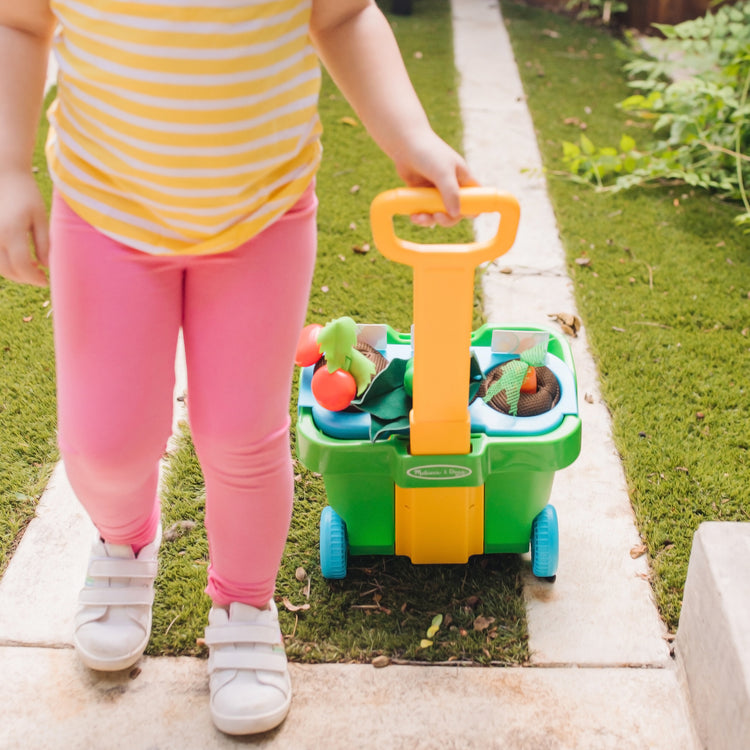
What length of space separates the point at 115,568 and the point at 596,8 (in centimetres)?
483

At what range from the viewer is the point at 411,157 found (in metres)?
1.22

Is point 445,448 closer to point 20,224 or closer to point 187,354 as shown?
point 187,354

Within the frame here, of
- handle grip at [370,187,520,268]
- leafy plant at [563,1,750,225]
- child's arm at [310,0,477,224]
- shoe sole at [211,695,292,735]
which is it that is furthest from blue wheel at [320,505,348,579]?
leafy plant at [563,1,750,225]

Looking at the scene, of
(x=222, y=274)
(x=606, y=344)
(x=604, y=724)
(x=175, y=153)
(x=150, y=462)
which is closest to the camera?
(x=175, y=153)

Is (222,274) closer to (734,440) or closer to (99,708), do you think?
(99,708)

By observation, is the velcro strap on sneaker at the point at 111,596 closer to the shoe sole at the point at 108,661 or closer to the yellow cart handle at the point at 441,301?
the shoe sole at the point at 108,661

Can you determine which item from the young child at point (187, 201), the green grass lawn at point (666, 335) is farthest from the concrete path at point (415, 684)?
the young child at point (187, 201)

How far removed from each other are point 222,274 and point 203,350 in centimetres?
12

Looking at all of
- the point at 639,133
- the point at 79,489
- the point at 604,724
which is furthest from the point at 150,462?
the point at 639,133

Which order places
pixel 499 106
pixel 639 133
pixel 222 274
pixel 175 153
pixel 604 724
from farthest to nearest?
pixel 499 106
pixel 639 133
pixel 604 724
pixel 222 274
pixel 175 153

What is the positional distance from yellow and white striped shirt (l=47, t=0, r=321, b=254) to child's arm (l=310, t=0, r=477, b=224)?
77 millimetres

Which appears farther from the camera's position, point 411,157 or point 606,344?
point 606,344

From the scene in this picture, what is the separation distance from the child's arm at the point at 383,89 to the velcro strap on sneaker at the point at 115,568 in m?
0.81

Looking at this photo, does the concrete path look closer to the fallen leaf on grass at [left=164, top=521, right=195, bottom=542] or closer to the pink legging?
the fallen leaf on grass at [left=164, top=521, right=195, bottom=542]
